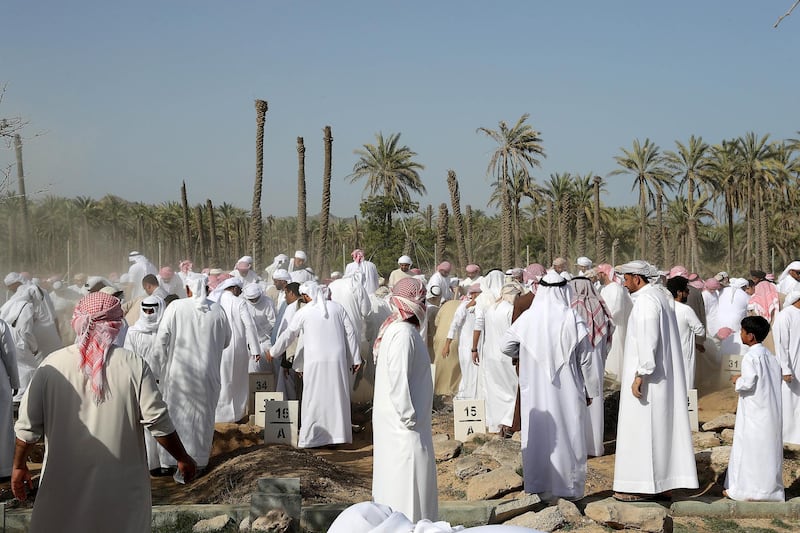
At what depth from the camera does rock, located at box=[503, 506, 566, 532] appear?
637 cm

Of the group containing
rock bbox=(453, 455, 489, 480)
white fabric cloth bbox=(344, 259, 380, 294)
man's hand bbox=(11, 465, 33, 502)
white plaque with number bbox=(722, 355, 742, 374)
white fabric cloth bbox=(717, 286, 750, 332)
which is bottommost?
rock bbox=(453, 455, 489, 480)

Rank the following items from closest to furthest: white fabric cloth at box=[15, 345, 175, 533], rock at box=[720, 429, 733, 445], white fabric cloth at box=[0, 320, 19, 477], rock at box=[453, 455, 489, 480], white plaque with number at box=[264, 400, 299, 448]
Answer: white fabric cloth at box=[15, 345, 175, 533], white fabric cloth at box=[0, 320, 19, 477], rock at box=[453, 455, 489, 480], rock at box=[720, 429, 733, 445], white plaque with number at box=[264, 400, 299, 448]

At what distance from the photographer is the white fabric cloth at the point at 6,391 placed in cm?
791

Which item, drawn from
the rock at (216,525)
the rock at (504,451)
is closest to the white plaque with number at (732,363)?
the rock at (504,451)

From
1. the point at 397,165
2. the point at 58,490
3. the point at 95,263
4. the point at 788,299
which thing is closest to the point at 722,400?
the point at 788,299

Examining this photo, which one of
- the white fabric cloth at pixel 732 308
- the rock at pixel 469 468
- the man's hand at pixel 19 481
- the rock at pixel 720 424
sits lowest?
the rock at pixel 469 468

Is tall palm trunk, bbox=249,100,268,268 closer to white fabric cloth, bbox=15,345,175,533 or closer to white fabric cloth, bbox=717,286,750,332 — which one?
white fabric cloth, bbox=717,286,750,332

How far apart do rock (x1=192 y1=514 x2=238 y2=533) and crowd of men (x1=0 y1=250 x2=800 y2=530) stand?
47.7 inches

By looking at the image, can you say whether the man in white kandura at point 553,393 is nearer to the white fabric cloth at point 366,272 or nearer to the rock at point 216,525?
the rock at point 216,525

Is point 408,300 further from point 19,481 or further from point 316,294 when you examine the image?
point 316,294

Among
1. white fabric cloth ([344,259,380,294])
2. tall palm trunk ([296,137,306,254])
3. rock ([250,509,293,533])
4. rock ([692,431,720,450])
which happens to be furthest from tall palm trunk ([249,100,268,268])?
rock ([250,509,293,533])

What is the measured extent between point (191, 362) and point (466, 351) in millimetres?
4784

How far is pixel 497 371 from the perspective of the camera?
10750mm

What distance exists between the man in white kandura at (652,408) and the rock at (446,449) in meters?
2.05
